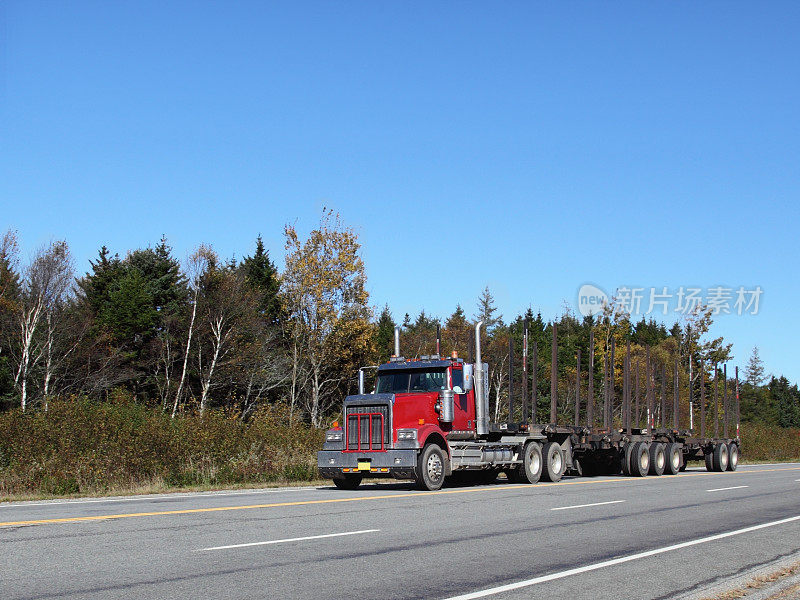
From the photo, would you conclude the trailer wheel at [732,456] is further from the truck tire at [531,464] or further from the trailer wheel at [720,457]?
the truck tire at [531,464]

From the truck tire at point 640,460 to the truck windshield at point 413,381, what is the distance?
1118 cm

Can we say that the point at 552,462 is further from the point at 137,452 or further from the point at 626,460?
the point at 137,452

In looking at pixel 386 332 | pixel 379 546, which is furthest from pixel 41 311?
pixel 386 332

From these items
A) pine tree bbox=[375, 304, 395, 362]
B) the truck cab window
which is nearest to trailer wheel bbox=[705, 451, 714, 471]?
the truck cab window

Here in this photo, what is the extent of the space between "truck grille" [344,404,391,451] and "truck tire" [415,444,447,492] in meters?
0.90

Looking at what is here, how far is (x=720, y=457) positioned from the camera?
34.2 metres

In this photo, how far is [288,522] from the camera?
39.5 feet

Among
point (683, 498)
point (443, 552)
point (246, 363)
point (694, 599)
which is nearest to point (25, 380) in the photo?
point (246, 363)

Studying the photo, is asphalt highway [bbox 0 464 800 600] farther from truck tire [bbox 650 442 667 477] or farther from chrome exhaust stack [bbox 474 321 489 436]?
truck tire [bbox 650 442 667 477]

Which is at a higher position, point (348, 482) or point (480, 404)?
point (480, 404)

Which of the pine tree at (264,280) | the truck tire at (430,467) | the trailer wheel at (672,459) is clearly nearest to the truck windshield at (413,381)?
the truck tire at (430,467)

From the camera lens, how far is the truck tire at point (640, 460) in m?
28.7

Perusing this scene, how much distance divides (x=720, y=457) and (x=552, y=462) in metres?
13.6

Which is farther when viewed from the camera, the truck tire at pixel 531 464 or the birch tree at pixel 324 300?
the birch tree at pixel 324 300
